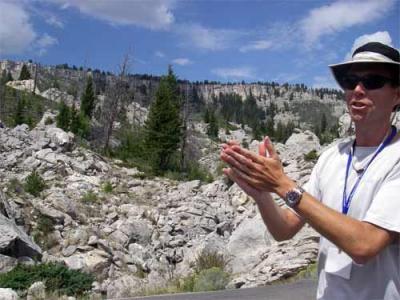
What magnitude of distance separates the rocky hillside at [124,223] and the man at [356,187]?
7588 mm

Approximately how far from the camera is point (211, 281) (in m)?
9.32

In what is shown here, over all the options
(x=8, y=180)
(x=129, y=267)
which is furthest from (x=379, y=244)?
(x=8, y=180)

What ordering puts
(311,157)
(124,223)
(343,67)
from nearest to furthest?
1. (343,67)
2. (124,223)
3. (311,157)

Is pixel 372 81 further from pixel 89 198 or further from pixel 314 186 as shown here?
pixel 89 198

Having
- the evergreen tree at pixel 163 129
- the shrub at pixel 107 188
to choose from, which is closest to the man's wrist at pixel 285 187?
the shrub at pixel 107 188

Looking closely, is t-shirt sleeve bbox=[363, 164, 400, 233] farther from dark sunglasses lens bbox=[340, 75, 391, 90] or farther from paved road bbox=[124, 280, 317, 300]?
paved road bbox=[124, 280, 317, 300]

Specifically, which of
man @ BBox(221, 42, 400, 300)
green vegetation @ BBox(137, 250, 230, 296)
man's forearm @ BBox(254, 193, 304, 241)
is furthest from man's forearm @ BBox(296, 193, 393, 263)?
green vegetation @ BBox(137, 250, 230, 296)

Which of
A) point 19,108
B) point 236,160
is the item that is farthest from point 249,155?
point 19,108

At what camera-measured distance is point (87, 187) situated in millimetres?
27094

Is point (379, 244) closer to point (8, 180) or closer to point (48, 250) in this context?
point (48, 250)

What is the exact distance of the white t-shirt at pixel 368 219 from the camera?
1.92 metres

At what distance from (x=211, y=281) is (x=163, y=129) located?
3498cm

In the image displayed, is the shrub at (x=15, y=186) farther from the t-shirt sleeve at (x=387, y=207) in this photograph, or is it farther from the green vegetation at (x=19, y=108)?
the green vegetation at (x=19, y=108)

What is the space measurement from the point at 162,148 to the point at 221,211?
61.0ft
